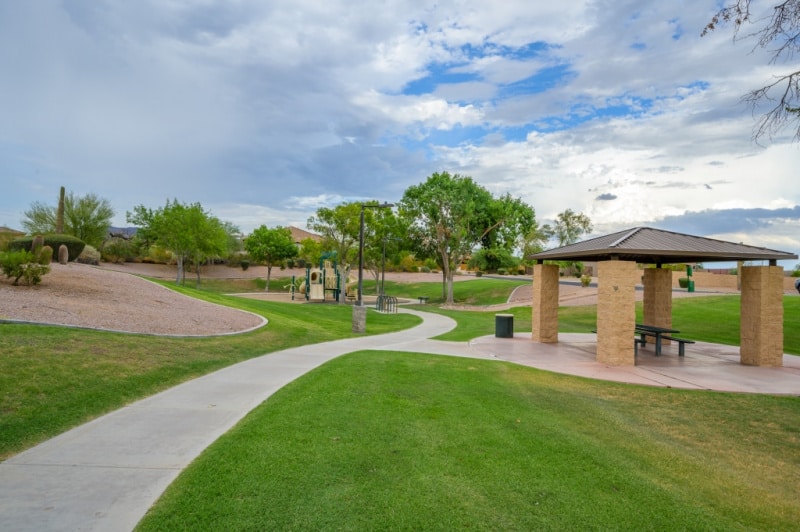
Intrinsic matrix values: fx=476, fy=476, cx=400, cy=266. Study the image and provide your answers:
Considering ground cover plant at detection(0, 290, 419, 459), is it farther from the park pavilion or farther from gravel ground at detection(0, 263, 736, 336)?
the park pavilion

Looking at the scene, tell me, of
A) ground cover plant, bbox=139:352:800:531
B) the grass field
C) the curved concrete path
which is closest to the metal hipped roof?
the grass field

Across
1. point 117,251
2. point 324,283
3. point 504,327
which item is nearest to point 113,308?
point 504,327

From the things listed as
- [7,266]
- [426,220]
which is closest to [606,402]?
[7,266]

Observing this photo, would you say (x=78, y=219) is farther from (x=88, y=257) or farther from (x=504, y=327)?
(x=504, y=327)

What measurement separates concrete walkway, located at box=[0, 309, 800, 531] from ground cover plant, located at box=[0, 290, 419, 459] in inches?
13.9

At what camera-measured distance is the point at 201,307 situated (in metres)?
16.9

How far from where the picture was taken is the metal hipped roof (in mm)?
11805

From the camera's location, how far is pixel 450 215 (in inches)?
1581

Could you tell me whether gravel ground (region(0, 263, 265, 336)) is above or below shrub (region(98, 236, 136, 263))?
below

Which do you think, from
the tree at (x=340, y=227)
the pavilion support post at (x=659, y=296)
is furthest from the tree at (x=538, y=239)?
the pavilion support post at (x=659, y=296)

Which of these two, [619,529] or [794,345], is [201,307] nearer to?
[619,529]

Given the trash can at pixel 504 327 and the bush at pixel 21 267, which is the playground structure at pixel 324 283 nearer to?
the trash can at pixel 504 327

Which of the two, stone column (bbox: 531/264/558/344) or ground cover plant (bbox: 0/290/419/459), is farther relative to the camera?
stone column (bbox: 531/264/558/344)

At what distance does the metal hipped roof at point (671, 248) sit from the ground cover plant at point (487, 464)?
4454 mm
